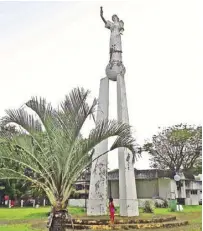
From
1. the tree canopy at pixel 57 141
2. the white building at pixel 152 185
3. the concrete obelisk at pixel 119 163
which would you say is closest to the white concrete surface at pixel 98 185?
the concrete obelisk at pixel 119 163

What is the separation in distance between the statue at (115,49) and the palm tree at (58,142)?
8.72 meters

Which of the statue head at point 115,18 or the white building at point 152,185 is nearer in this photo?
the statue head at point 115,18

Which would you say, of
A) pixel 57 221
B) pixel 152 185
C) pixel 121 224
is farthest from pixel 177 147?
pixel 57 221

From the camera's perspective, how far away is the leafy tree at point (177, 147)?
105 feet

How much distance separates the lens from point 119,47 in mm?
17453

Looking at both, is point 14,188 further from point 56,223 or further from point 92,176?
point 56,223

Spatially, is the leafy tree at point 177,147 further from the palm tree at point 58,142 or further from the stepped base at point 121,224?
the palm tree at point 58,142

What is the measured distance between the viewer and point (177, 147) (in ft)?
107

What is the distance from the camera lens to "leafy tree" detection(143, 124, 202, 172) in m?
32.0

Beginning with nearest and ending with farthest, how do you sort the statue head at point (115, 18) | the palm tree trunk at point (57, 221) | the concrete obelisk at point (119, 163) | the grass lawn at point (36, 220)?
the palm tree trunk at point (57, 221) → the grass lawn at point (36, 220) → the concrete obelisk at point (119, 163) → the statue head at point (115, 18)

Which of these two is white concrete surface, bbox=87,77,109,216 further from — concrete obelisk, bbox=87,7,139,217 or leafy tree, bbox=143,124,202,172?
leafy tree, bbox=143,124,202,172

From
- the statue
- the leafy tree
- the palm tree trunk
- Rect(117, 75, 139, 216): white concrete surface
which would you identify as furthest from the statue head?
the leafy tree

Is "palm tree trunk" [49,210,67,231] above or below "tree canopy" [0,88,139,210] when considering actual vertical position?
below

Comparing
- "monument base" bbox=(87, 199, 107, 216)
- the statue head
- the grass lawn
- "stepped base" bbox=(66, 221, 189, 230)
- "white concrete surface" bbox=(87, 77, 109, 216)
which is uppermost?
the statue head
